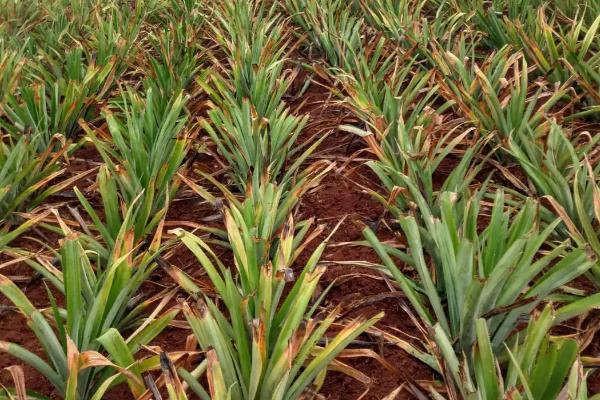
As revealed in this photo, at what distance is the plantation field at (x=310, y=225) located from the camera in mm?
1223

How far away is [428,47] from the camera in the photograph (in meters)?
2.82

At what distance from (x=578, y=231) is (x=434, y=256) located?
36 centimetres

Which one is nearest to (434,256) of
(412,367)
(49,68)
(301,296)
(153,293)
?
(412,367)

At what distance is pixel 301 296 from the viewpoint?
125cm

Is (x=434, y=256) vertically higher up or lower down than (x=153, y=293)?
higher up

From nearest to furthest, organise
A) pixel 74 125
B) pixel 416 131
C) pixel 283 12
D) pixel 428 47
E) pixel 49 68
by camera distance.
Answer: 1. pixel 416 131
2. pixel 74 125
3. pixel 428 47
4. pixel 49 68
5. pixel 283 12

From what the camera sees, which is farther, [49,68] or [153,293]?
[49,68]

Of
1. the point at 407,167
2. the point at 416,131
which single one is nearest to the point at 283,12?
the point at 416,131

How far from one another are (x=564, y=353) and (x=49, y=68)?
2.83 m

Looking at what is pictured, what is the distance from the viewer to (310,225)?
1779 mm

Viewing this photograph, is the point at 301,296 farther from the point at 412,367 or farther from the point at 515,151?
the point at 515,151

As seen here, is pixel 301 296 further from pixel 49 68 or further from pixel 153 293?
pixel 49 68

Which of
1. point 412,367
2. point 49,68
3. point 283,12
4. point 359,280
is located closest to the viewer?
point 412,367

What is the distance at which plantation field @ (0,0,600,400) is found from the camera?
1223mm
